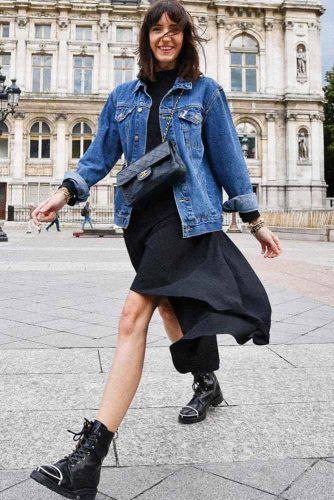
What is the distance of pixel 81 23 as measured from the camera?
36.9m

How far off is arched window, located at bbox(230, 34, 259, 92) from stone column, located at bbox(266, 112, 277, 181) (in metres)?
2.66

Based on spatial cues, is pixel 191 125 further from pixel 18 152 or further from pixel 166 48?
pixel 18 152

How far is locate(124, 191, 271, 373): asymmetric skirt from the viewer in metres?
2.10

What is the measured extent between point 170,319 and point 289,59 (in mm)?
39298

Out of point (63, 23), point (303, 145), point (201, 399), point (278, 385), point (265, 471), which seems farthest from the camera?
point (303, 145)

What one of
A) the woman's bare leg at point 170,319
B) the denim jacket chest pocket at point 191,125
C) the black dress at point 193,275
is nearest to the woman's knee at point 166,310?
the woman's bare leg at point 170,319

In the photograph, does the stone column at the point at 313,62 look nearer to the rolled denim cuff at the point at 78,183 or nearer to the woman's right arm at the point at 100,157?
the woman's right arm at the point at 100,157

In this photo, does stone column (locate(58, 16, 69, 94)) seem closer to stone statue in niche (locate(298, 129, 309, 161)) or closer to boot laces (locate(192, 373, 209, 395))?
stone statue in niche (locate(298, 129, 309, 161))

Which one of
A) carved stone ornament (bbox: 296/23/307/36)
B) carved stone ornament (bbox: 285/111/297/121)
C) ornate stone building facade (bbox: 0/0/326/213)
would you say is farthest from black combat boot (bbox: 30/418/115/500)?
carved stone ornament (bbox: 296/23/307/36)

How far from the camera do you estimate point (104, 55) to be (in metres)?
36.8

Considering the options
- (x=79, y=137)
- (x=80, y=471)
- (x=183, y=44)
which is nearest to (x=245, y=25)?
(x=79, y=137)

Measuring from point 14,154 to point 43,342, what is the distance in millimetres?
33796

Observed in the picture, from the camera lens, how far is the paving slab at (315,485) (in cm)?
180

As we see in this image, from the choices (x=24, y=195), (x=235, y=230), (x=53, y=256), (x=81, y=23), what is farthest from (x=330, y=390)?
(x=81, y=23)
